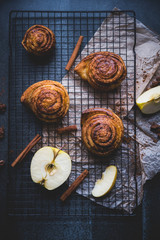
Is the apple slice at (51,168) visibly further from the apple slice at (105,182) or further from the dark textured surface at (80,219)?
the dark textured surface at (80,219)

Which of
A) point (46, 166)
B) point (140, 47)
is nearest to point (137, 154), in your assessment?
point (46, 166)

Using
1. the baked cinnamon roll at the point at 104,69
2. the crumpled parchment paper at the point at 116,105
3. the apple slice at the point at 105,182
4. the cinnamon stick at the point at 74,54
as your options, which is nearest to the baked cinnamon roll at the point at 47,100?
the crumpled parchment paper at the point at 116,105

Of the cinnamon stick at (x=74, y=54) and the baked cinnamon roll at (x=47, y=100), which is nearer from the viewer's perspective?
the baked cinnamon roll at (x=47, y=100)

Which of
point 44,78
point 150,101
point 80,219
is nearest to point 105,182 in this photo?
point 80,219

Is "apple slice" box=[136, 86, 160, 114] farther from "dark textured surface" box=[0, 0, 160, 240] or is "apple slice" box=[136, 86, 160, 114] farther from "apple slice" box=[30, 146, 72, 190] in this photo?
"apple slice" box=[30, 146, 72, 190]

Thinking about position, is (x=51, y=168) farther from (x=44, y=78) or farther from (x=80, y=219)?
(x=44, y=78)

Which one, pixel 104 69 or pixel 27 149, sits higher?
A: pixel 104 69
